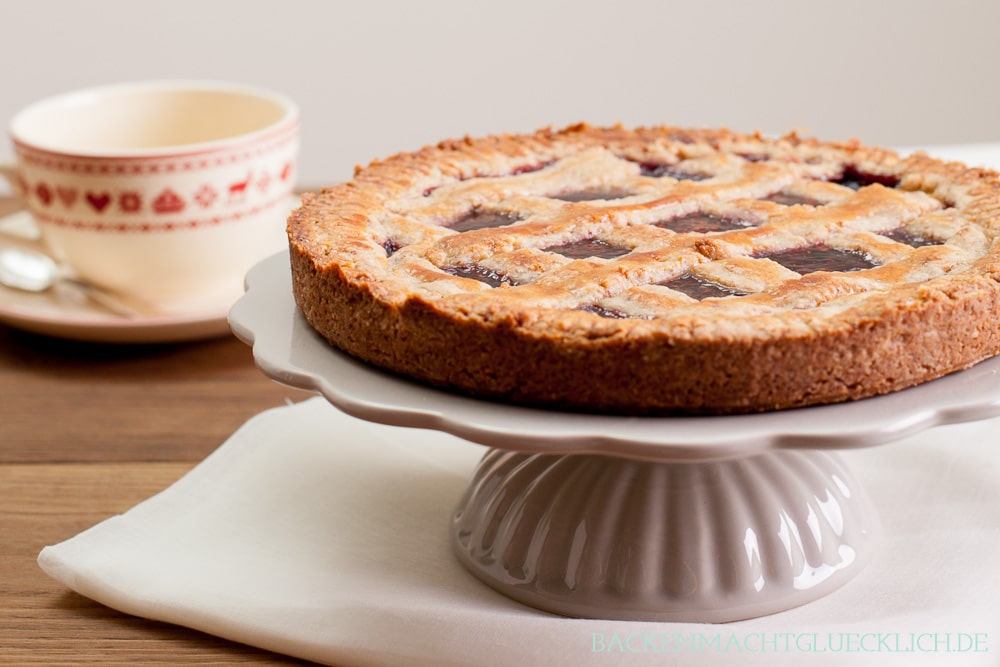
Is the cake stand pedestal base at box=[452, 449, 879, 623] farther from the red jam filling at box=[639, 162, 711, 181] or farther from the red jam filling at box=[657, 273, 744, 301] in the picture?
the red jam filling at box=[639, 162, 711, 181]

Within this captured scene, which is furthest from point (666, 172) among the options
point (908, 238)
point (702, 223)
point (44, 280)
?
point (44, 280)

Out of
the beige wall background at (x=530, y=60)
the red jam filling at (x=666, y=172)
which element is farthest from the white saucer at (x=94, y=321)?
the beige wall background at (x=530, y=60)

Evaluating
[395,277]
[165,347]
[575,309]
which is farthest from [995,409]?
[165,347]

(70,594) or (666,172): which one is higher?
(666,172)

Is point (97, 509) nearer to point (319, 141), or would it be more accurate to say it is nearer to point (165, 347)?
point (165, 347)

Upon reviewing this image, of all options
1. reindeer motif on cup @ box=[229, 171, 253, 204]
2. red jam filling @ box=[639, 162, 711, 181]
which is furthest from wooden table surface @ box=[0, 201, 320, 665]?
red jam filling @ box=[639, 162, 711, 181]

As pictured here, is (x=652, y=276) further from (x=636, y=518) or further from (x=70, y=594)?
(x=70, y=594)
